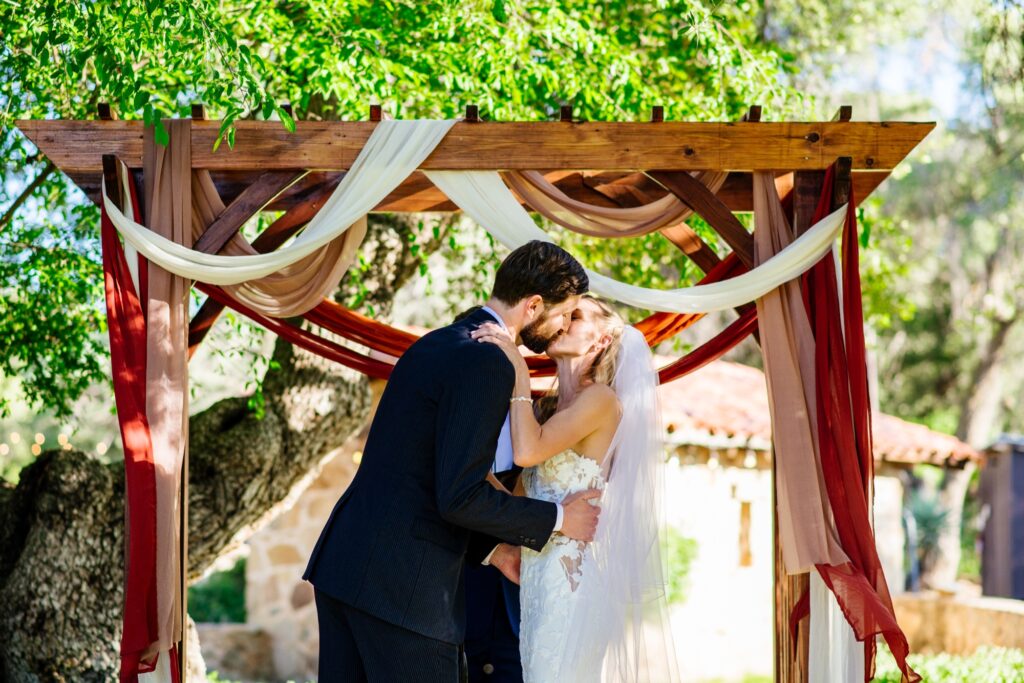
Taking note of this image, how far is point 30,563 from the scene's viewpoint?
5.26 meters

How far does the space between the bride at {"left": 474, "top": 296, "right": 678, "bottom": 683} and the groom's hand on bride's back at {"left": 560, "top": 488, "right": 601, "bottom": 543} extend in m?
0.15

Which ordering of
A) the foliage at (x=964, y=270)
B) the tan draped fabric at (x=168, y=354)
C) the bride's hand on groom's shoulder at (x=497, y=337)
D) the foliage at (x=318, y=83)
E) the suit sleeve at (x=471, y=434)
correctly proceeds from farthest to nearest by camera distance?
1. the foliage at (x=964, y=270)
2. the foliage at (x=318, y=83)
3. the tan draped fabric at (x=168, y=354)
4. the bride's hand on groom's shoulder at (x=497, y=337)
5. the suit sleeve at (x=471, y=434)

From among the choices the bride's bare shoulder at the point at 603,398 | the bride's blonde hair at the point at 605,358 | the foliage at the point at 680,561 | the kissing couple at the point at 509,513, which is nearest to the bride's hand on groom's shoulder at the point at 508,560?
the kissing couple at the point at 509,513

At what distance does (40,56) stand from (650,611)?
282 centimetres

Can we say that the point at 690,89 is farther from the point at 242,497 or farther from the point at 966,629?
the point at 966,629

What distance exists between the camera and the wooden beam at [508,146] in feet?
13.7

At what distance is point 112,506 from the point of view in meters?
5.48

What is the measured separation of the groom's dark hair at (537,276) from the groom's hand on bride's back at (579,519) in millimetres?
673

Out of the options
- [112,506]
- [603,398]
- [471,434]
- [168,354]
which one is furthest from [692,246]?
[112,506]

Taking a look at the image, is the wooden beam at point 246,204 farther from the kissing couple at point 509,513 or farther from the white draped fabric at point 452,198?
the kissing couple at point 509,513

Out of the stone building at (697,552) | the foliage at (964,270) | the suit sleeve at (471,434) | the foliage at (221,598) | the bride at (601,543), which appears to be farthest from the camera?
the foliage at (964,270)

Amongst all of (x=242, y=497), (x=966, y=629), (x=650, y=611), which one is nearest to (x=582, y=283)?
(x=650, y=611)

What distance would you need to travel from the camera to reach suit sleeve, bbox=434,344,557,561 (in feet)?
9.19

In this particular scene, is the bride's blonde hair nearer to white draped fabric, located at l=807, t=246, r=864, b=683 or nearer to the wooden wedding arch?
the wooden wedding arch
